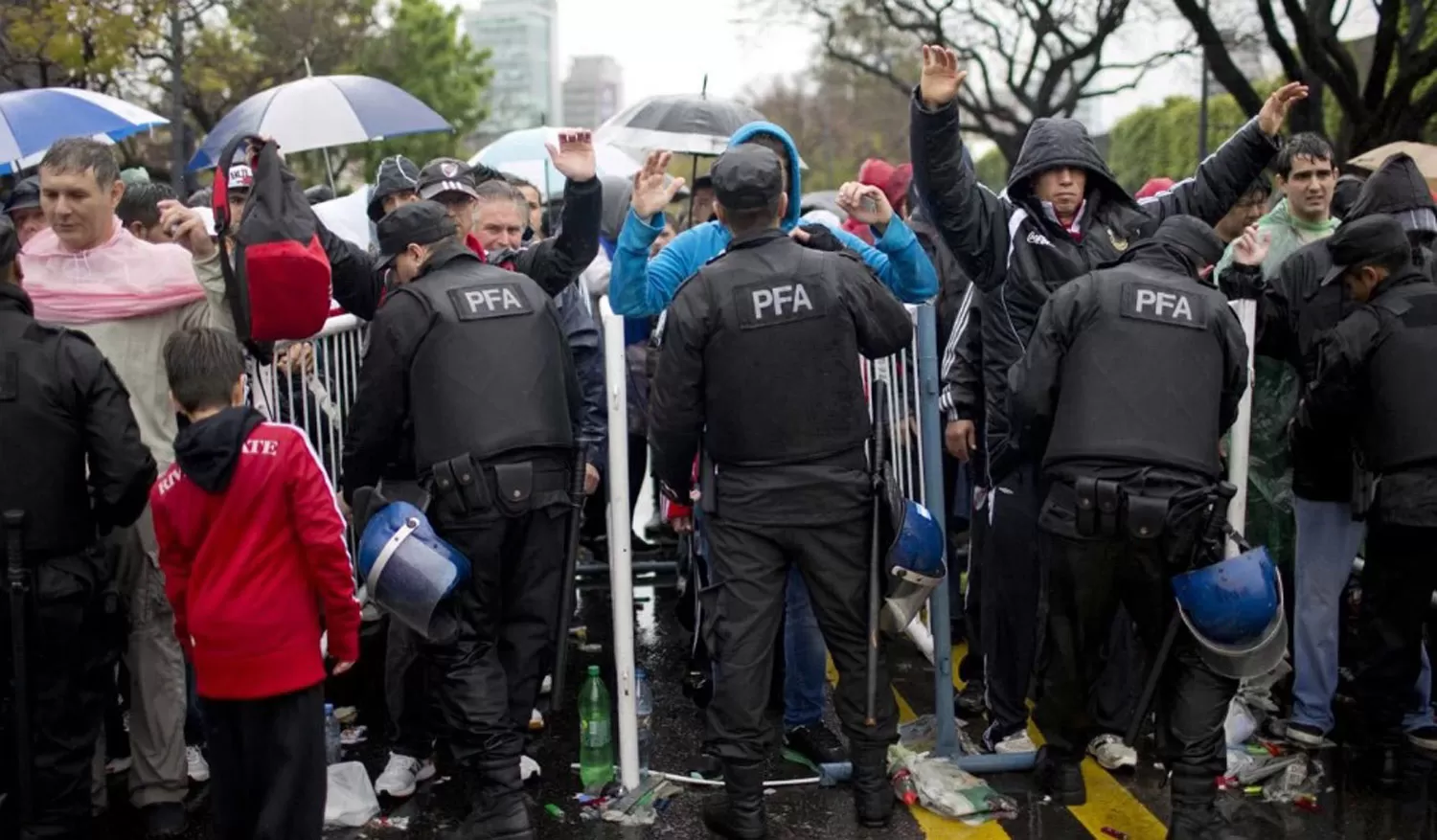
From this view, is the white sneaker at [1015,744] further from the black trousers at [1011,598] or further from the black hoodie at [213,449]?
the black hoodie at [213,449]

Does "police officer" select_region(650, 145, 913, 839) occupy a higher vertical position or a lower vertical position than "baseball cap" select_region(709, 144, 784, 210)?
lower

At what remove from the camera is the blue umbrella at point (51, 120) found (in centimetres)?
657

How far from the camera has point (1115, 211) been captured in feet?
16.3

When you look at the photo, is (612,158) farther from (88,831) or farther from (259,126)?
(88,831)

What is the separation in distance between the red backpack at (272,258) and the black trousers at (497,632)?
85cm

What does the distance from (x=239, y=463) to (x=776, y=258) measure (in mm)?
1758

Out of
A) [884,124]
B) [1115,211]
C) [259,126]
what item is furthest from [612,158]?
[884,124]

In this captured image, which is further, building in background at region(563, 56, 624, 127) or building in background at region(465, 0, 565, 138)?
building in background at region(563, 56, 624, 127)

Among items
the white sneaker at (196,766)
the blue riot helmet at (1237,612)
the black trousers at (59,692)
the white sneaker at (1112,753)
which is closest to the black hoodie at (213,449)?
the black trousers at (59,692)

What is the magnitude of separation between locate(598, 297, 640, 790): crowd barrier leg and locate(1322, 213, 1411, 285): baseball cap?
8.45 feet

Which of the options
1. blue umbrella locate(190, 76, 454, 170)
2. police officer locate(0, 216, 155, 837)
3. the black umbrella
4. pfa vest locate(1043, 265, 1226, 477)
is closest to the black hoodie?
police officer locate(0, 216, 155, 837)

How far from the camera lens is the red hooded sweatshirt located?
371cm

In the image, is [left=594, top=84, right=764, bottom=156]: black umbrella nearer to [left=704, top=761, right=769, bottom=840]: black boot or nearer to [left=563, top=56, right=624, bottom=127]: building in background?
[left=704, top=761, right=769, bottom=840]: black boot

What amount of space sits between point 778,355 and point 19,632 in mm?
2449
